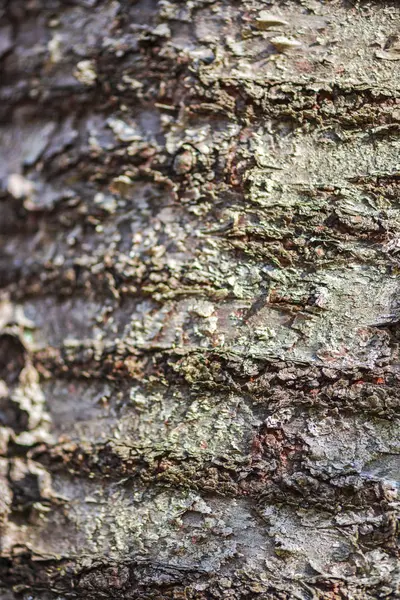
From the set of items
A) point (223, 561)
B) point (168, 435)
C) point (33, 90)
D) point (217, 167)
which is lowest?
point (223, 561)

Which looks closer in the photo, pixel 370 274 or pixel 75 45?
pixel 75 45

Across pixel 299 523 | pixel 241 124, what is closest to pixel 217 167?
pixel 241 124

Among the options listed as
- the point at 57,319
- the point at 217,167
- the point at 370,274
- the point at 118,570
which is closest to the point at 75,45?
the point at 217,167

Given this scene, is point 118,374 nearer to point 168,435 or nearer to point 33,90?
point 168,435

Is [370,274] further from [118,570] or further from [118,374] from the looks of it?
[118,570]

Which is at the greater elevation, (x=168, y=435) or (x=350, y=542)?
(x=168, y=435)

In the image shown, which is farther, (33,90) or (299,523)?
(299,523)
